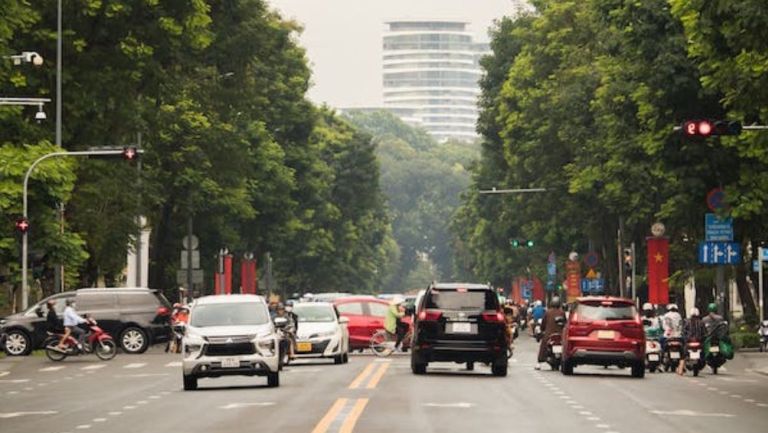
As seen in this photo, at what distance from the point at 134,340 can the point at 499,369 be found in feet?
74.6

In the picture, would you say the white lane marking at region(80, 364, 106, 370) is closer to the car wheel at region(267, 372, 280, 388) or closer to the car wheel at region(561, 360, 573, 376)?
the car wheel at region(561, 360, 573, 376)

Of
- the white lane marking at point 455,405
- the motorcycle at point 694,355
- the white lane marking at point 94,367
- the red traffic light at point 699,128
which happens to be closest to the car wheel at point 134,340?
the white lane marking at point 94,367

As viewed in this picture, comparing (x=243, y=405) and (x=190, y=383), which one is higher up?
(x=190, y=383)

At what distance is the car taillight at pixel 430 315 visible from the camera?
43.1 m

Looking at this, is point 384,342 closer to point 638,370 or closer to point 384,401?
point 638,370

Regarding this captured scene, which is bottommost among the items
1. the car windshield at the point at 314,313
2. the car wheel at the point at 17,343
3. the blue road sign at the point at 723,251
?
the car wheel at the point at 17,343

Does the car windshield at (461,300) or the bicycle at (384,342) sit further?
the bicycle at (384,342)

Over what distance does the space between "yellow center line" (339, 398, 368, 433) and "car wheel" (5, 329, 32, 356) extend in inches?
1237

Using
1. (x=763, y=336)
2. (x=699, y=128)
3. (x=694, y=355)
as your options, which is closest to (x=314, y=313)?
(x=694, y=355)

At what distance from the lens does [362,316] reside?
64.2m

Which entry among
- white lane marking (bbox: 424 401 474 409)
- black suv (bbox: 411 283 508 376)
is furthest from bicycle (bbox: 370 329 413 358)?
white lane marking (bbox: 424 401 474 409)

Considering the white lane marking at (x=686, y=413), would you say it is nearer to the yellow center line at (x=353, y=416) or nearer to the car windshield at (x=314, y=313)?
the yellow center line at (x=353, y=416)

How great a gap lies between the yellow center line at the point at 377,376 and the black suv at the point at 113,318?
50.2 ft

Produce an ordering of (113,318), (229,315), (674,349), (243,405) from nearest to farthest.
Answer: (243,405)
(229,315)
(674,349)
(113,318)
